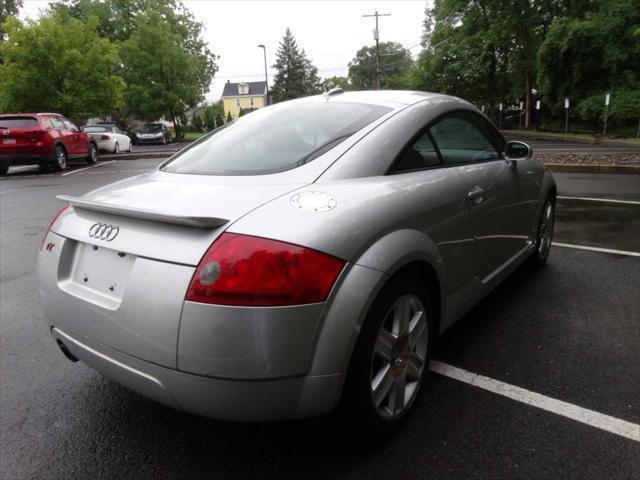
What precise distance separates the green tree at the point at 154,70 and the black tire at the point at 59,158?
69.9ft

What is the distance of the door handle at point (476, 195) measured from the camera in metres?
2.66

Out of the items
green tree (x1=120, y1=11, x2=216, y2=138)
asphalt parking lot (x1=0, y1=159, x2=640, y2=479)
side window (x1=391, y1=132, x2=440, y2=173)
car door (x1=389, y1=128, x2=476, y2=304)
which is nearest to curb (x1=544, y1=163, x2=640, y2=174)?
asphalt parking lot (x1=0, y1=159, x2=640, y2=479)

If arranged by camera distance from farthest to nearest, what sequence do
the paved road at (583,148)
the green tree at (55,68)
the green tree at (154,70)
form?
the green tree at (154,70) → the green tree at (55,68) → the paved road at (583,148)

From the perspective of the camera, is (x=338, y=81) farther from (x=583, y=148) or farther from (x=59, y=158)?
(x=59, y=158)

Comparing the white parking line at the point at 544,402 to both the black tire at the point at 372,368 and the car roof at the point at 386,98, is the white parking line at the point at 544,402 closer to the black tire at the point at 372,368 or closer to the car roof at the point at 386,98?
the black tire at the point at 372,368

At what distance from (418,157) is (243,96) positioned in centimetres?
9311

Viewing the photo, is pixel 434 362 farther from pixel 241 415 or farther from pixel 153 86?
pixel 153 86

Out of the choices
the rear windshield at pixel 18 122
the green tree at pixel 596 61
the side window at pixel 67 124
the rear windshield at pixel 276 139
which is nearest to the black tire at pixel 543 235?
the rear windshield at pixel 276 139

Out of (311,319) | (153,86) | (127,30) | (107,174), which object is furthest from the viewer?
A: (127,30)

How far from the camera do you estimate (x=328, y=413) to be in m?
Answer: 1.84

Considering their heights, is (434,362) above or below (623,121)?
below

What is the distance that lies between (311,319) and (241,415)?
0.43m

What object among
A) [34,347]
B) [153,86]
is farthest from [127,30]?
[34,347]

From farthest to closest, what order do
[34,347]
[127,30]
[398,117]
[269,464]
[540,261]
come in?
[127,30] → [540,261] → [34,347] → [398,117] → [269,464]
